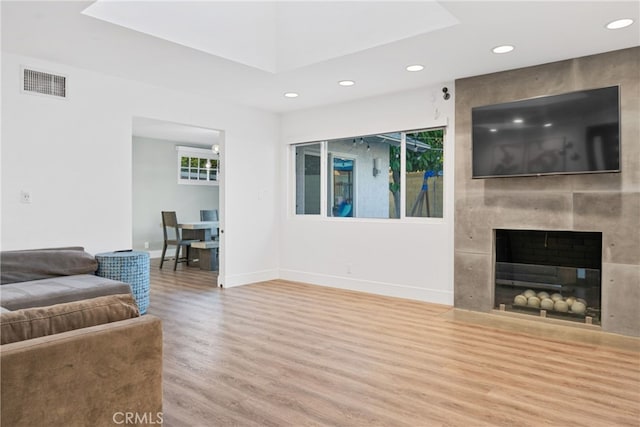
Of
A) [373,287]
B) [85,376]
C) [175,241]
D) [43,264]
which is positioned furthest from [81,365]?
[175,241]

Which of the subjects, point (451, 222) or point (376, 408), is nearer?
point (376, 408)

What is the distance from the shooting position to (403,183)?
511cm

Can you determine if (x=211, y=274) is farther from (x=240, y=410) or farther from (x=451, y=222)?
(x=240, y=410)

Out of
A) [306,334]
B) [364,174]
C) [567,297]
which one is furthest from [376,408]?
[364,174]

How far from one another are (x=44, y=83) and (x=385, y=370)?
3.91 metres

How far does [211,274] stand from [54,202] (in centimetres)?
311

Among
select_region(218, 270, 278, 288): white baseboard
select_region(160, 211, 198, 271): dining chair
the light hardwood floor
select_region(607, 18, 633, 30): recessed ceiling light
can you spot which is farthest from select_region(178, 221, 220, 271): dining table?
select_region(607, 18, 633, 30): recessed ceiling light

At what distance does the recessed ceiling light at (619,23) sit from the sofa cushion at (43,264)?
4716 mm

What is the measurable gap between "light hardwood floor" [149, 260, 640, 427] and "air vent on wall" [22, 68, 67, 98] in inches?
93.9

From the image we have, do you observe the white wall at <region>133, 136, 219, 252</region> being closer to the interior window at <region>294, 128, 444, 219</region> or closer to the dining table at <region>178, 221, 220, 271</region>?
the dining table at <region>178, 221, 220, 271</region>

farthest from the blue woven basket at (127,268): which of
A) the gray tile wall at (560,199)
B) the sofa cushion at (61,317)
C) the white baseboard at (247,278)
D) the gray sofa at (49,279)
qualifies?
the gray tile wall at (560,199)

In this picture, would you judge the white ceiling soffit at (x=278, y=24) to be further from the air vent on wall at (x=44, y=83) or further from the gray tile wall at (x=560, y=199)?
the gray tile wall at (x=560, y=199)

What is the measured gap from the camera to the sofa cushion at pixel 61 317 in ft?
4.77

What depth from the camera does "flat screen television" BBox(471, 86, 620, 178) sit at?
139 inches
